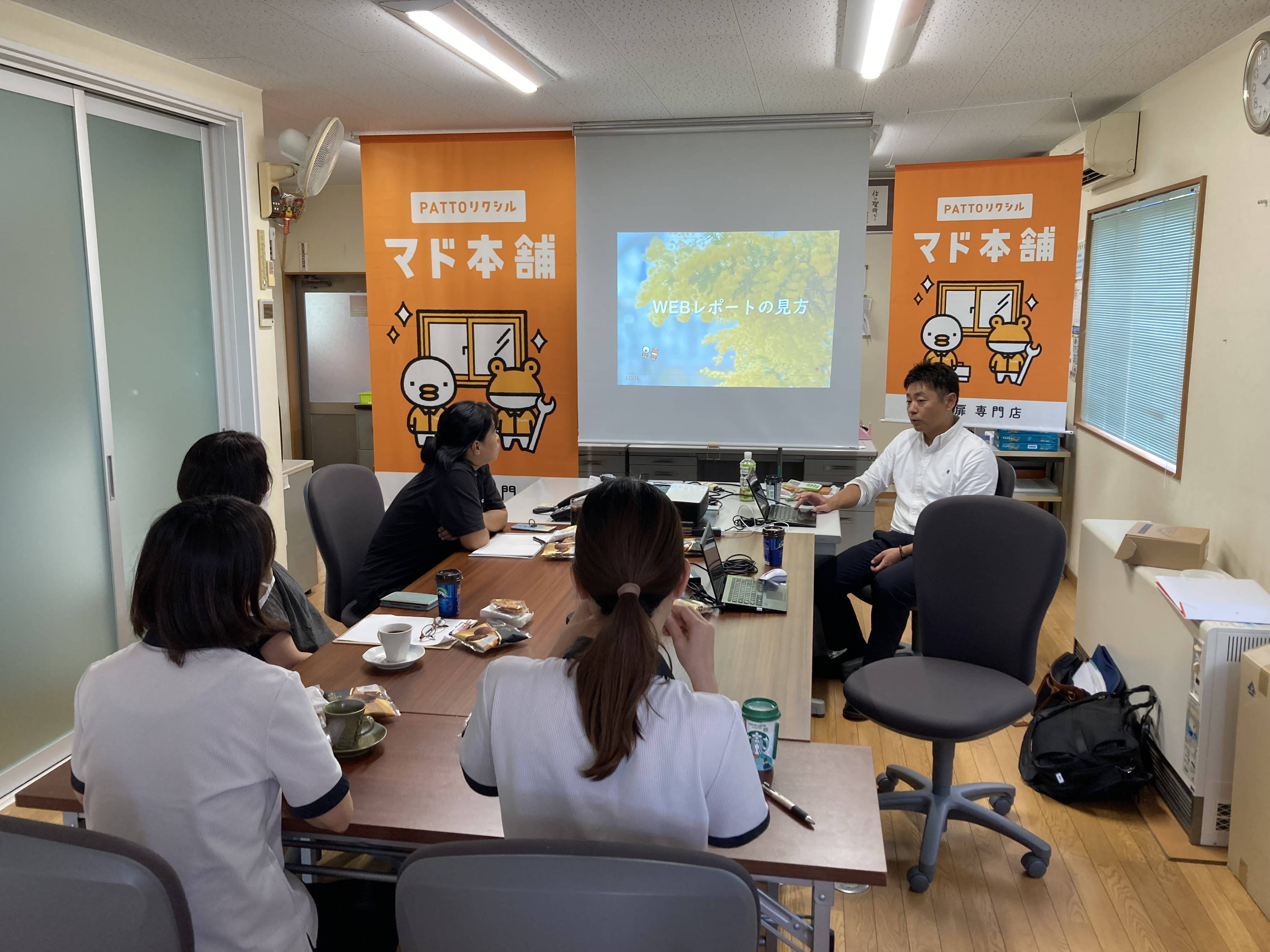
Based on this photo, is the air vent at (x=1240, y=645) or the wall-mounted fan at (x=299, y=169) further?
the wall-mounted fan at (x=299, y=169)

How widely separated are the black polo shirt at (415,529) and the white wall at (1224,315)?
274cm

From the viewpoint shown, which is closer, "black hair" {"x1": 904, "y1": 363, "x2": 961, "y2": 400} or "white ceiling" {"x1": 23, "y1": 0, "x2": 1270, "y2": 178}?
"white ceiling" {"x1": 23, "y1": 0, "x2": 1270, "y2": 178}

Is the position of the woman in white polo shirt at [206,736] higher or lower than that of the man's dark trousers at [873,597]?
higher

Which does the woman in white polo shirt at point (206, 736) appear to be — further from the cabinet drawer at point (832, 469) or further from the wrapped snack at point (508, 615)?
the cabinet drawer at point (832, 469)

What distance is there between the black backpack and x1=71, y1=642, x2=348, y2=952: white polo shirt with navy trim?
98.4 inches

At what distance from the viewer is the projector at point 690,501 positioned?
3557 millimetres

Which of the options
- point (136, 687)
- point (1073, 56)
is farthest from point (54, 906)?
point (1073, 56)

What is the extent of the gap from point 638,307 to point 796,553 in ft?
7.58

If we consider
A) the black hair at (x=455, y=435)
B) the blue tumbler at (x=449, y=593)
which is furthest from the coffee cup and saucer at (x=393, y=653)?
the black hair at (x=455, y=435)

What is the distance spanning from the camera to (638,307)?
5215 mm

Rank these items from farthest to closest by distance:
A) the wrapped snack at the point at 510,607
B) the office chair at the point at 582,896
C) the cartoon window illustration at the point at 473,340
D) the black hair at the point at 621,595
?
the cartoon window illustration at the point at 473,340, the wrapped snack at the point at 510,607, the black hair at the point at 621,595, the office chair at the point at 582,896

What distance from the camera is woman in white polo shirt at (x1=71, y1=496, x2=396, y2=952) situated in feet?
4.56

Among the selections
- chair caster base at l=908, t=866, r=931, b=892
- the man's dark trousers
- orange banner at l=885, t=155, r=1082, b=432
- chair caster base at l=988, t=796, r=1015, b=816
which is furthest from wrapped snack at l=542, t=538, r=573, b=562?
orange banner at l=885, t=155, r=1082, b=432

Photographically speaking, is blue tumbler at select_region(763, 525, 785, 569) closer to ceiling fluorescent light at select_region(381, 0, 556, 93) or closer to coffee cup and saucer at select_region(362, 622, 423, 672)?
coffee cup and saucer at select_region(362, 622, 423, 672)
